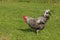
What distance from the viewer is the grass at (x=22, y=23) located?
1141 centimetres

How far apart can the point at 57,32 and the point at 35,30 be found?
114 centimetres

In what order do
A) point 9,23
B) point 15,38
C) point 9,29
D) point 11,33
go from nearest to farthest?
1. point 15,38
2. point 11,33
3. point 9,29
4. point 9,23

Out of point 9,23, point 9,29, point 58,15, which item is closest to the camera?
point 9,29

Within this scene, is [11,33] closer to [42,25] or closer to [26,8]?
[42,25]

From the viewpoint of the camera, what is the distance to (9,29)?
12586mm

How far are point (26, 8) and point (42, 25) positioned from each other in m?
7.49

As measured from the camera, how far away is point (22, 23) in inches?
564

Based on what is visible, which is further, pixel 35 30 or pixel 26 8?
pixel 26 8

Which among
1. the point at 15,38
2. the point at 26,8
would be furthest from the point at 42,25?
the point at 26,8

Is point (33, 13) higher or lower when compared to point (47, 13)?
lower

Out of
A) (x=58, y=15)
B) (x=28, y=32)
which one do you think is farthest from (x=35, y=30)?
(x=58, y=15)

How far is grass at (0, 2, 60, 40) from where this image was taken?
11.4 metres

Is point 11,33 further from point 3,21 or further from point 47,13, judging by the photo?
point 3,21

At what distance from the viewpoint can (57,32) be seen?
12430 millimetres
